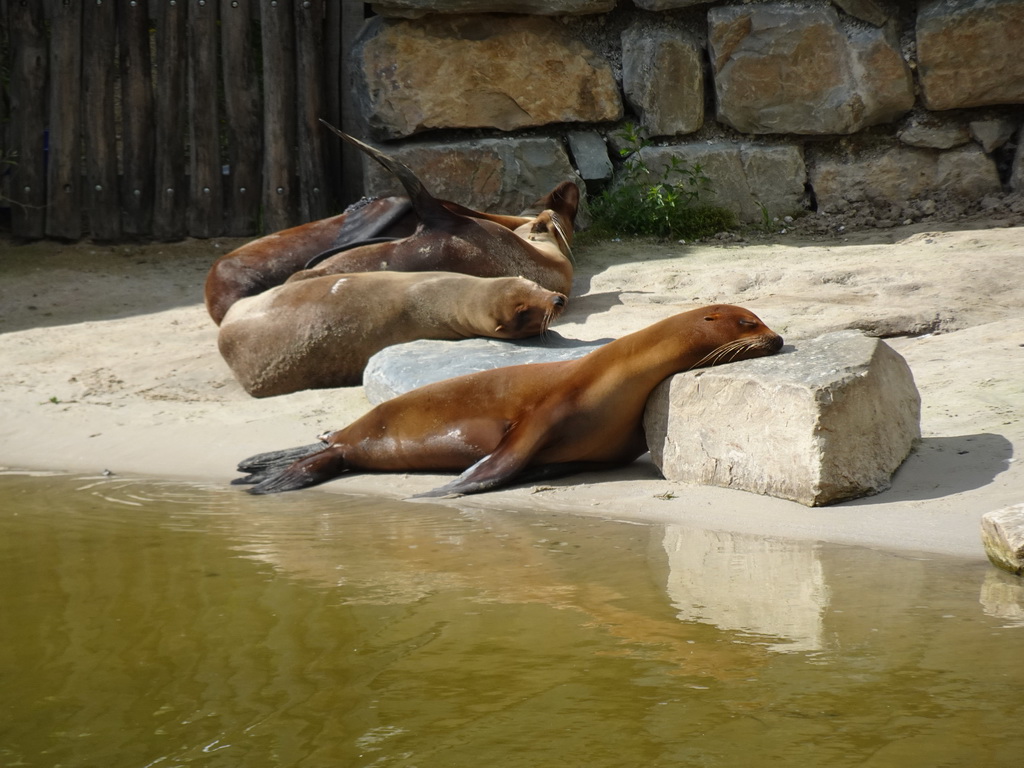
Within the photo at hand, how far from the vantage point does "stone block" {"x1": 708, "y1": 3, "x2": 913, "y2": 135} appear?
813cm

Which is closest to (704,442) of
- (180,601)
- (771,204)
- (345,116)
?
(180,601)

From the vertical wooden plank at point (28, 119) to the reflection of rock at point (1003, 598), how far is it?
7923 mm

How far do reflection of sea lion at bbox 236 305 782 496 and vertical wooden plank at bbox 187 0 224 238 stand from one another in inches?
191

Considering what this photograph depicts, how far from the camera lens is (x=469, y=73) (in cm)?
844

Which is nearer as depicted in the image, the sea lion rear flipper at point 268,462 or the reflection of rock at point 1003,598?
the reflection of rock at point 1003,598

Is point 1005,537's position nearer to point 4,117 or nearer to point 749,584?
point 749,584

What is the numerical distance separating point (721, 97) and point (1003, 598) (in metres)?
6.08

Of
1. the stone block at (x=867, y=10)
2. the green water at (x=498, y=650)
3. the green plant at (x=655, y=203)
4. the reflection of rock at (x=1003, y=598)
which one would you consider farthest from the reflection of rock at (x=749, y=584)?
the stone block at (x=867, y=10)

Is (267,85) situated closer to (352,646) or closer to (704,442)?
(704,442)

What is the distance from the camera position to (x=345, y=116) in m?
9.22

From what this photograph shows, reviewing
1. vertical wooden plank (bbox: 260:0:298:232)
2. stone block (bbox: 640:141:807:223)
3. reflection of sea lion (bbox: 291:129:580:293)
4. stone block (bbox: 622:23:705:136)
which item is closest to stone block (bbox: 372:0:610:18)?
stone block (bbox: 622:23:705:136)

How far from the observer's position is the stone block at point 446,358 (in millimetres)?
5301

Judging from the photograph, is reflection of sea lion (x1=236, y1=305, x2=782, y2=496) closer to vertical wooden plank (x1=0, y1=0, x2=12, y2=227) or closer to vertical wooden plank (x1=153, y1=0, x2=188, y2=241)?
vertical wooden plank (x1=153, y1=0, x2=188, y2=241)

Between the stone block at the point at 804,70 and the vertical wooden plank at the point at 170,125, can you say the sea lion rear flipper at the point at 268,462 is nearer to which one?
the stone block at the point at 804,70
